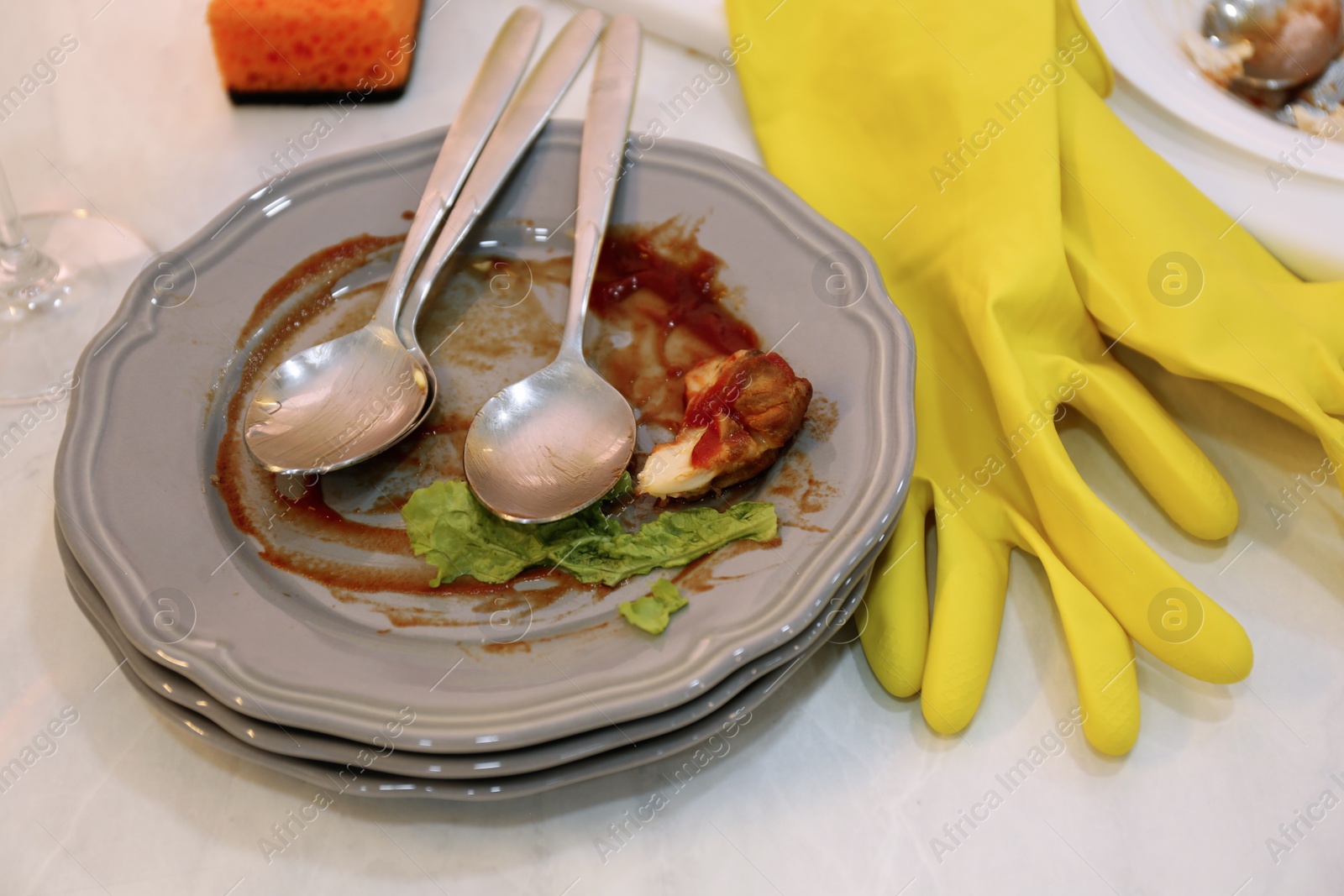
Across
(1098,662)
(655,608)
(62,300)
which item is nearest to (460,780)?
(655,608)

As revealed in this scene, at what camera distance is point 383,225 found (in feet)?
4.11

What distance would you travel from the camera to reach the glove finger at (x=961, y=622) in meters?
0.97

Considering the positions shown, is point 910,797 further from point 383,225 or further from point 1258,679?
point 383,225

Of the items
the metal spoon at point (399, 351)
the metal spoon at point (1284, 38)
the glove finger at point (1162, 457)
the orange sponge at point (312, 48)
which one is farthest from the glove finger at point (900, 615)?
the orange sponge at point (312, 48)

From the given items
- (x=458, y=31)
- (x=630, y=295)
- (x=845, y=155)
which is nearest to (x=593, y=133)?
(x=630, y=295)

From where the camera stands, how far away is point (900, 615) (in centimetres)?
101

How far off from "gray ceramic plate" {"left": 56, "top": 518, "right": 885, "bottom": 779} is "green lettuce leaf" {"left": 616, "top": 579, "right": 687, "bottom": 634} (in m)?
0.08

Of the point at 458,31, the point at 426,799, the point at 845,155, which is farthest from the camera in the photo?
the point at 458,31

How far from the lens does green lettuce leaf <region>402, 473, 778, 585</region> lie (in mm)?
982

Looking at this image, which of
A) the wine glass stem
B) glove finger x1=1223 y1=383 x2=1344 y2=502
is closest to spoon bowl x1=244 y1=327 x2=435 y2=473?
the wine glass stem

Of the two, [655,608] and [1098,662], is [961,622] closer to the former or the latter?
[1098,662]

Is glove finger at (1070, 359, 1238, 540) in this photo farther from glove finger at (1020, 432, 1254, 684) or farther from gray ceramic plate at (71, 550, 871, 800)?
gray ceramic plate at (71, 550, 871, 800)

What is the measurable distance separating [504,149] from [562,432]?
425 millimetres

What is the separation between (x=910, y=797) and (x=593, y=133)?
87 cm
